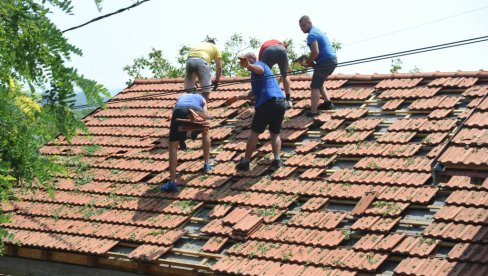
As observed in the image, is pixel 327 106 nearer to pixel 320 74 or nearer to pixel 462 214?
pixel 320 74

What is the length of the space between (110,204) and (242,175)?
1795 mm

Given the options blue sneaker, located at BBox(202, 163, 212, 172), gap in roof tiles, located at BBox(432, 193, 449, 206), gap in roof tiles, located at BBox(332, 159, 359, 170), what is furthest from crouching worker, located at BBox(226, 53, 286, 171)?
gap in roof tiles, located at BBox(432, 193, 449, 206)

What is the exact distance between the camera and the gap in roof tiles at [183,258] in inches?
445

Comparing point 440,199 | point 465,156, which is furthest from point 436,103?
point 465,156

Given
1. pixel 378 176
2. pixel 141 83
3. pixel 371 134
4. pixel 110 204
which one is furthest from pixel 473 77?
pixel 141 83

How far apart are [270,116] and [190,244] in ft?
7.22

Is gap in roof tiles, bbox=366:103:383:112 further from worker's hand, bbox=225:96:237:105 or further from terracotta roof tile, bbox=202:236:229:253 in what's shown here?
terracotta roof tile, bbox=202:236:229:253

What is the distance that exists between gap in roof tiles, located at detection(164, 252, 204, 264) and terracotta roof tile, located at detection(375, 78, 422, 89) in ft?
14.3

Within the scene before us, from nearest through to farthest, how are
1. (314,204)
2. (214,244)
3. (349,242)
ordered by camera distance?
(349,242) → (214,244) → (314,204)

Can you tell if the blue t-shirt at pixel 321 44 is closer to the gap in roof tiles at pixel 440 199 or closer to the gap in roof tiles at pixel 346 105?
the gap in roof tiles at pixel 346 105

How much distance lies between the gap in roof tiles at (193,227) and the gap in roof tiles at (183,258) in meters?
0.46

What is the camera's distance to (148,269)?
11672mm

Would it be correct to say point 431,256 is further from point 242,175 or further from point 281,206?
point 242,175

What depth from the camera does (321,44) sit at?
14.6m
